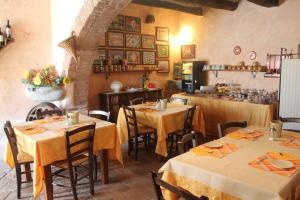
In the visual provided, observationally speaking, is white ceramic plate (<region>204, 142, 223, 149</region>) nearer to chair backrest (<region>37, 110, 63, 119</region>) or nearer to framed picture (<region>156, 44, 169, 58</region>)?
chair backrest (<region>37, 110, 63, 119</region>)

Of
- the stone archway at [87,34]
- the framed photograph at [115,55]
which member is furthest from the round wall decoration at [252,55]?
the stone archway at [87,34]

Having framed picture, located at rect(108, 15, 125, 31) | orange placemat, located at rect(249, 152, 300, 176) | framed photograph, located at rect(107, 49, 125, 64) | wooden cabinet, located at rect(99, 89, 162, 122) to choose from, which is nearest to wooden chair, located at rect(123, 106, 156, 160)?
wooden cabinet, located at rect(99, 89, 162, 122)

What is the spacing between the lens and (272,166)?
1.90 meters

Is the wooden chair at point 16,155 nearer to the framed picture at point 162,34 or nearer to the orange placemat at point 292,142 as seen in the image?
the orange placemat at point 292,142

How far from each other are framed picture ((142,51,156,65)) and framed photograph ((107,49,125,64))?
813 millimetres

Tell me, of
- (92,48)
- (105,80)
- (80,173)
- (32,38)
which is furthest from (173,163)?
(105,80)

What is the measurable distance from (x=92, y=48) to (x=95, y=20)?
2.32 ft

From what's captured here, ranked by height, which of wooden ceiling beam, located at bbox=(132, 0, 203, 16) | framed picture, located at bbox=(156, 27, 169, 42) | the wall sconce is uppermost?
wooden ceiling beam, located at bbox=(132, 0, 203, 16)

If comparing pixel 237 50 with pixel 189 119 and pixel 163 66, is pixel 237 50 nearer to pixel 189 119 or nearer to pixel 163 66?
pixel 163 66

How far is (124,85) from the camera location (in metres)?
7.09

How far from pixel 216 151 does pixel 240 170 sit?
39cm

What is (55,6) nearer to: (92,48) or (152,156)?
(92,48)

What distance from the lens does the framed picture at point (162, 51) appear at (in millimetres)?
7846

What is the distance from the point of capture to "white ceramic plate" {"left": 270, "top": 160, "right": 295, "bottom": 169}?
1886mm
